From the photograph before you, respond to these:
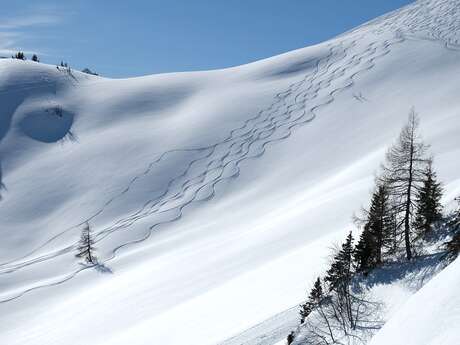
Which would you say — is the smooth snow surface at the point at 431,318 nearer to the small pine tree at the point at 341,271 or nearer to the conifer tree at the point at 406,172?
the small pine tree at the point at 341,271

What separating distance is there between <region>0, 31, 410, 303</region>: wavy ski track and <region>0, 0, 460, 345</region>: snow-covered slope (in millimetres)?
248

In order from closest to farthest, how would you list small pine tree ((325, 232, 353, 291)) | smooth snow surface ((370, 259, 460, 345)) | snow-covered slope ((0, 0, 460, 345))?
smooth snow surface ((370, 259, 460, 345))
small pine tree ((325, 232, 353, 291))
snow-covered slope ((0, 0, 460, 345))

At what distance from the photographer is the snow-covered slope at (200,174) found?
24938 mm

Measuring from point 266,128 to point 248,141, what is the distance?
4194 millimetres

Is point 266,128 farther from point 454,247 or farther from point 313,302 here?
point 454,247

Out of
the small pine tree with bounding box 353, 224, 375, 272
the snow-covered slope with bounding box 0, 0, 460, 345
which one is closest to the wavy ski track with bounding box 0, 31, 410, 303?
the snow-covered slope with bounding box 0, 0, 460, 345

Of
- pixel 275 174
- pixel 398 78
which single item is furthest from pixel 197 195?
pixel 398 78

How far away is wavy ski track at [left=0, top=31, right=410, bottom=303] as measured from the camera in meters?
44.6

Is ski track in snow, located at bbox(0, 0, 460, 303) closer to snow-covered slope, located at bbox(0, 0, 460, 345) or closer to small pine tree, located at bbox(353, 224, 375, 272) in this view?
snow-covered slope, located at bbox(0, 0, 460, 345)

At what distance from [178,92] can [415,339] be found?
250ft

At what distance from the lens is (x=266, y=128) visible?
62.8m

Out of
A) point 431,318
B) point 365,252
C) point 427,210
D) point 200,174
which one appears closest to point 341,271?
point 365,252

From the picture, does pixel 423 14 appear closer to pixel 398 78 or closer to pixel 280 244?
pixel 398 78

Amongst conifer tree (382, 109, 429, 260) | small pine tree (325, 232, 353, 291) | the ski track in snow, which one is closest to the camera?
small pine tree (325, 232, 353, 291)
